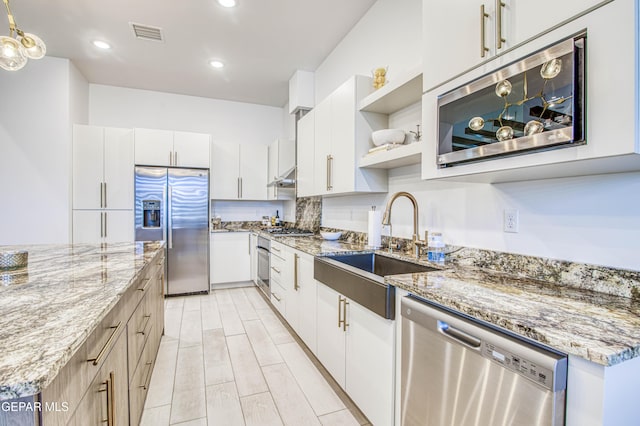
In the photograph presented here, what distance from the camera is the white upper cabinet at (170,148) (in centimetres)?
413

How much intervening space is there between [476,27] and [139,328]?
2233 millimetres

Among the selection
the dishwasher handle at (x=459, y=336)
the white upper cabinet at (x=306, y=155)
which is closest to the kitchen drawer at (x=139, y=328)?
the dishwasher handle at (x=459, y=336)

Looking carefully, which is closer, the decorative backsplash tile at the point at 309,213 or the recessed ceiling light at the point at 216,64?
the recessed ceiling light at the point at 216,64

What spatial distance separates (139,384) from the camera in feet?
5.54

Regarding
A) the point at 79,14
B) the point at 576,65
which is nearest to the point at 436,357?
the point at 576,65

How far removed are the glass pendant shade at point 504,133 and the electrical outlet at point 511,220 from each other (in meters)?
0.53

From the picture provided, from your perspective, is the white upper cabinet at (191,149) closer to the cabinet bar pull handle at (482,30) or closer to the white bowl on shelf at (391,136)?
the white bowl on shelf at (391,136)

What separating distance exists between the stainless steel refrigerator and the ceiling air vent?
5.16 feet

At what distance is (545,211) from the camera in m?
1.44

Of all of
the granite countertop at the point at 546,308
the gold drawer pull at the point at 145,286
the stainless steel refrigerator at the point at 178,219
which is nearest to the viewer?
the granite countertop at the point at 546,308

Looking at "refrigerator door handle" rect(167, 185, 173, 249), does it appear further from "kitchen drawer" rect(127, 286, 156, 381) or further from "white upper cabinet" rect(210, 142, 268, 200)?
"kitchen drawer" rect(127, 286, 156, 381)

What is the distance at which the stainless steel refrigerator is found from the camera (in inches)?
161

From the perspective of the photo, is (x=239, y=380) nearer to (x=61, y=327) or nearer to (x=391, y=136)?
(x=61, y=327)

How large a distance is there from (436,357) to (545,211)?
0.87 metres
